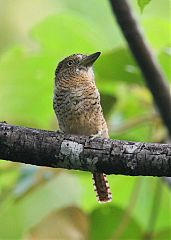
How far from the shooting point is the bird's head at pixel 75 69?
14.4ft

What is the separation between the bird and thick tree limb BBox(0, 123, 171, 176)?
679 mm

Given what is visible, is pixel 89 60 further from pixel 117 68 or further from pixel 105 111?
pixel 105 111

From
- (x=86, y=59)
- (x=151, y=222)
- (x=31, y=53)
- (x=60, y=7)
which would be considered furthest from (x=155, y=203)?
(x=60, y=7)

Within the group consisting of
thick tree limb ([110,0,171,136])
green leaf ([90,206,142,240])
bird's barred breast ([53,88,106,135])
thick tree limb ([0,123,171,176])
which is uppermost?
thick tree limb ([110,0,171,136])

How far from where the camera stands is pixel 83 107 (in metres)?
4.14

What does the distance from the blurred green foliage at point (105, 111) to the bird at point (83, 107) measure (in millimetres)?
158

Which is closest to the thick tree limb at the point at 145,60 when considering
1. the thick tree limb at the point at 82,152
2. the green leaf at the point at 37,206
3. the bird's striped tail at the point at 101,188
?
the bird's striped tail at the point at 101,188

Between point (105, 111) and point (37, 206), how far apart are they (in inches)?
59.8

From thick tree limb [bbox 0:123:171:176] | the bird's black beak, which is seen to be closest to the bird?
the bird's black beak

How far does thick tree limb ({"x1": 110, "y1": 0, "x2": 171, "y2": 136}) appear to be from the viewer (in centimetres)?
420

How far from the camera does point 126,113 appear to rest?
498 centimetres

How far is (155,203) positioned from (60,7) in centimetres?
289

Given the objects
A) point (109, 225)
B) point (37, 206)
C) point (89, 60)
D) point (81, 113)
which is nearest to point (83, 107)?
point (81, 113)

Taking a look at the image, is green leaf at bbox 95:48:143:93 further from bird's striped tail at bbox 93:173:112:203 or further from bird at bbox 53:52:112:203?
bird's striped tail at bbox 93:173:112:203
